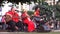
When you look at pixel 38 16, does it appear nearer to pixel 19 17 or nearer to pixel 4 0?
pixel 19 17

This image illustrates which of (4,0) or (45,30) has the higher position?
(4,0)

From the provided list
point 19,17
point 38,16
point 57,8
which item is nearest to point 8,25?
point 19,17

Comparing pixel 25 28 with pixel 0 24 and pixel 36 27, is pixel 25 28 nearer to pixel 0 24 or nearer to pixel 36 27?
pixel 36 27

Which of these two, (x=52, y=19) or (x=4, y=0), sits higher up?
(x=4, y=0)

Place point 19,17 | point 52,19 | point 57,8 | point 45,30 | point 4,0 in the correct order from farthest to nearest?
point 57,8, point 52,19, point 19,17, point 45,30, point 4,0

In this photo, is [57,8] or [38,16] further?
[57,8]

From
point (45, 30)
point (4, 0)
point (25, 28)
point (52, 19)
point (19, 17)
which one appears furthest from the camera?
point (52, 19)

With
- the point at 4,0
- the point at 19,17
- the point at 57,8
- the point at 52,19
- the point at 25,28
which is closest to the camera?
the point at 4,0

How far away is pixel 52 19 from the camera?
15.6m

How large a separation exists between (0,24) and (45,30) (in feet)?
12.4

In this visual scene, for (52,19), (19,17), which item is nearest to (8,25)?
(19,17)

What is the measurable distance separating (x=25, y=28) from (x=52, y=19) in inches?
133

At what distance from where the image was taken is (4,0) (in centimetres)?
366

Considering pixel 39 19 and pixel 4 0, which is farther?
pixel 39 19
